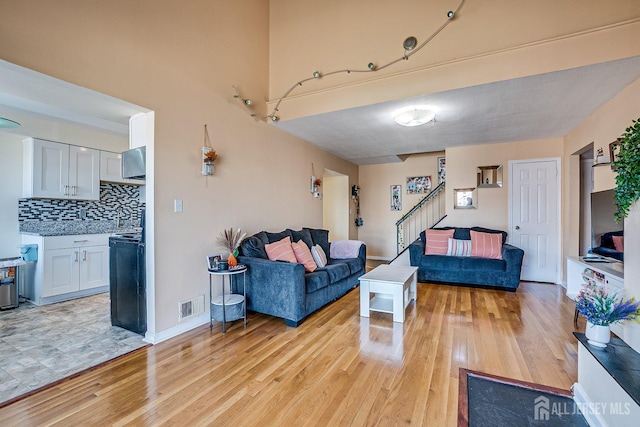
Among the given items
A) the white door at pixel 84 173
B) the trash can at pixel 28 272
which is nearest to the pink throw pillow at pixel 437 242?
the white door at pixel 84 173

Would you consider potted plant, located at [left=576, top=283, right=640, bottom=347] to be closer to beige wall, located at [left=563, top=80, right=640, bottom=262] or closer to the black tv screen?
the black tv screen

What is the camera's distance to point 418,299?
3826 mm

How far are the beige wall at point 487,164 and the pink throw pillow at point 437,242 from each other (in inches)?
23.9

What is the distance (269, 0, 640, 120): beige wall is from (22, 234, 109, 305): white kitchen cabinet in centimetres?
337

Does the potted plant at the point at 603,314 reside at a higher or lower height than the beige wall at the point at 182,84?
lower

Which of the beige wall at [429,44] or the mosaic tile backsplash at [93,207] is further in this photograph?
the mosaic tile backsplash at [93,207]

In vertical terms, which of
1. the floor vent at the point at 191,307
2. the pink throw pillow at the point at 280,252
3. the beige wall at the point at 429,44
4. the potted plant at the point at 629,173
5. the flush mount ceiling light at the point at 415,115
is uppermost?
the beige wall at the point at 429,44

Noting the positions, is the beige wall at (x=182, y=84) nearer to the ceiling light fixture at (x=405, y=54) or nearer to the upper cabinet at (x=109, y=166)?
the ceiling light fixture at (x=405, y=54)

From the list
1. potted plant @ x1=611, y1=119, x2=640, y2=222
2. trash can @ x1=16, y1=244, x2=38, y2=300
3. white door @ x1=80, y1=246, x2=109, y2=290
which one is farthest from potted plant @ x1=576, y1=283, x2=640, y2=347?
trash can @ x1=16, y1=244, x2=38, y2=300

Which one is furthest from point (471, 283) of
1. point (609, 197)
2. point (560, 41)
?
point (560, 41)

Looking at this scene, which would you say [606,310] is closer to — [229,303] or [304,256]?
[304,256]

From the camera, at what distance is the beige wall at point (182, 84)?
6.60 feet

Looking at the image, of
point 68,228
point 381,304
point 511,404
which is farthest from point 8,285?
point 511,404

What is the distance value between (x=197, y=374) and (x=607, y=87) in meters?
4.59
